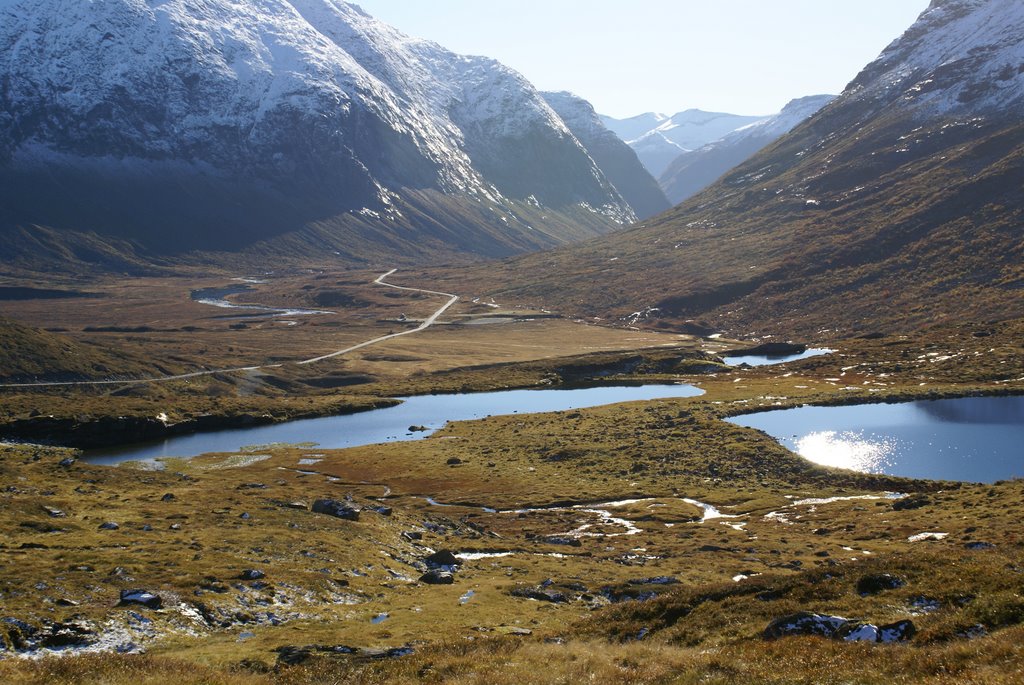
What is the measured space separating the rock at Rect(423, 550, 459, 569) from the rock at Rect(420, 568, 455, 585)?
3946mm

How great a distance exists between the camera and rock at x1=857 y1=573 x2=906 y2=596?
3784 cm

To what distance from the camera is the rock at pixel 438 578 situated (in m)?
55.9

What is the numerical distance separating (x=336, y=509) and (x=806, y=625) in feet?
154

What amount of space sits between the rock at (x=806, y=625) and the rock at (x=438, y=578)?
25205 mm

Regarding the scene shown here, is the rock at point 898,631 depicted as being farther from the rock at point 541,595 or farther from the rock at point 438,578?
the rock at point 438,578

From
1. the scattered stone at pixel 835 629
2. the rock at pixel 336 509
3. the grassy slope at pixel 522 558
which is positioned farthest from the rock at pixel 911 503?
the scattered stone at pixel 835 629

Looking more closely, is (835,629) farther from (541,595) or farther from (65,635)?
(65,635)

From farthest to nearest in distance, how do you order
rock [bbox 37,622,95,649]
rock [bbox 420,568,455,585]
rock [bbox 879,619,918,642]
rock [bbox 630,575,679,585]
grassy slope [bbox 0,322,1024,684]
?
rock [bbox 420,568,455,585] < rock [bbox 630,575,679,585] < rock [bbox 37,622,95,649] < grassy slope [bbox 0,322,1024,684] < rock [bbox 879,619,918,642]

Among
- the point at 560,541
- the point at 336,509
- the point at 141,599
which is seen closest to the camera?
the point at 141,599

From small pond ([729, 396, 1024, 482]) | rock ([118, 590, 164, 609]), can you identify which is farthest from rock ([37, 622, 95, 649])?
small pond ([729, 396, 1024, 482])

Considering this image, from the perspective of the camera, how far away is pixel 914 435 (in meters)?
107

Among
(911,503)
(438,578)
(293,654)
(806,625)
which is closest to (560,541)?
(438,578)

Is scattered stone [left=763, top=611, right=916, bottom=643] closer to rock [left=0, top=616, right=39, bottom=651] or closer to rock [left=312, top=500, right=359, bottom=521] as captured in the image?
rock [left=0, top=616, right=39, bottom=651]

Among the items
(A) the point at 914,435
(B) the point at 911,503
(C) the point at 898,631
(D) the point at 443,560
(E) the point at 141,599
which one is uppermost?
(C) the point at 898,631
